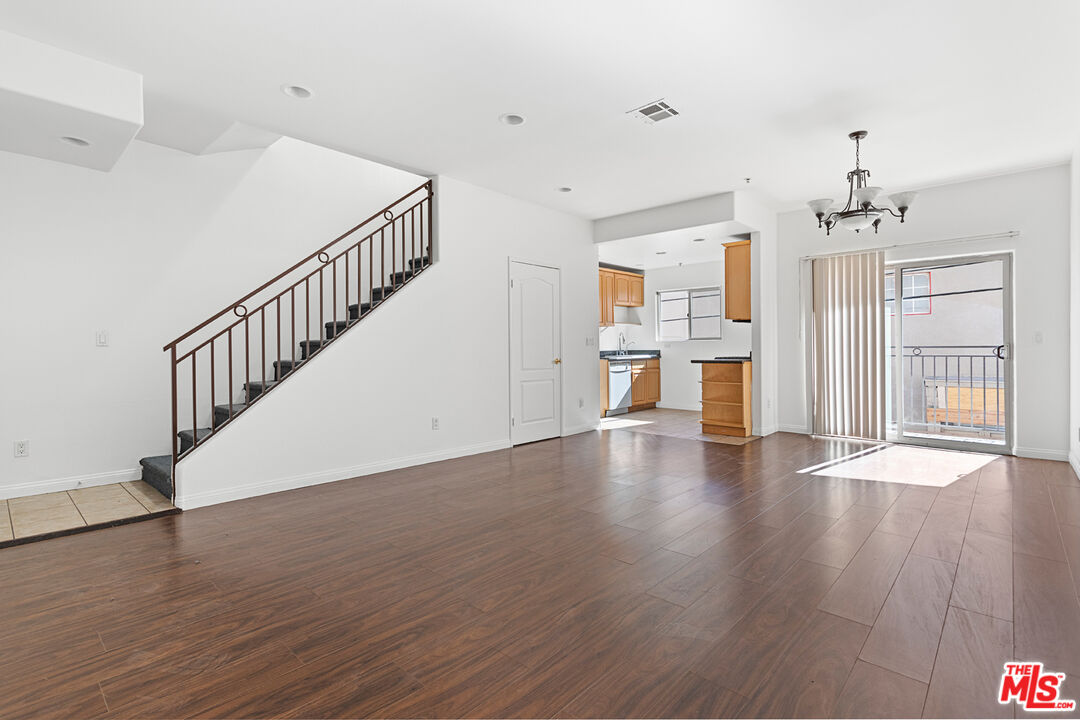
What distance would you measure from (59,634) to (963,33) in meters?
5.23

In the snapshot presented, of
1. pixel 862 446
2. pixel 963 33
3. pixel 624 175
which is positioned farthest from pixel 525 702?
pixel 862 446

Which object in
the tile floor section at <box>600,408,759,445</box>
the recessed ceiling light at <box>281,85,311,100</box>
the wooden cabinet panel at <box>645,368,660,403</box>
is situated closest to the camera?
the recessed ceiling light at <box>281,85,311,100</box>

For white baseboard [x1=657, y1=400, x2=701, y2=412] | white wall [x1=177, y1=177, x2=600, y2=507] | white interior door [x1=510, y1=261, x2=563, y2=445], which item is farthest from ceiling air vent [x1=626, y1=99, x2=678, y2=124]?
white baseboard [x1=657, y1=400, x2=701, y2=412]

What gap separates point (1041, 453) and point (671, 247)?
4611 millimetres

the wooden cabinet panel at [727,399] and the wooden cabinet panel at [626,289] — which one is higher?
the wooden cabinet panel at [626,289]

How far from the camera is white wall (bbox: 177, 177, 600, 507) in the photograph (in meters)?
4.15

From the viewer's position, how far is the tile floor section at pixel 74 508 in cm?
329

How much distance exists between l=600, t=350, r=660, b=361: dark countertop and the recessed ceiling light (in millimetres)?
6054

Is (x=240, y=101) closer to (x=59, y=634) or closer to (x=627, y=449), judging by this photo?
(x=59, y=634)

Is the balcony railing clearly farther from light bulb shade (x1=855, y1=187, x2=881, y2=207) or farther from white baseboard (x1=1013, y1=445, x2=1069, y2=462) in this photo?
light bulb shade (x1=855, y1=187, x2=881, y2=207)

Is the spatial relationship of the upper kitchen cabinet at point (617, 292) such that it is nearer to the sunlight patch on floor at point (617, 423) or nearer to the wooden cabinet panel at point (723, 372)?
the sunlight patch on floor at point (617, 423)

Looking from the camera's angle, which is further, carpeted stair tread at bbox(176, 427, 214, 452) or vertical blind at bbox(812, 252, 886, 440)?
vertical blind at bbox(812, 252, 886, 440)

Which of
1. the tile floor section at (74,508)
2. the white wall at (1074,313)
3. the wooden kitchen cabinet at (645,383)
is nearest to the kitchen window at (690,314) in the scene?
the wooden kitchen cabinet at (645,383)

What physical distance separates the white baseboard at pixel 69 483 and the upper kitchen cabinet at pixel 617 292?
6.78 metres
